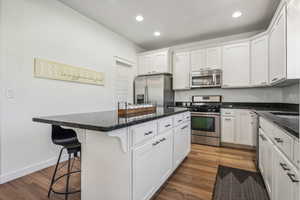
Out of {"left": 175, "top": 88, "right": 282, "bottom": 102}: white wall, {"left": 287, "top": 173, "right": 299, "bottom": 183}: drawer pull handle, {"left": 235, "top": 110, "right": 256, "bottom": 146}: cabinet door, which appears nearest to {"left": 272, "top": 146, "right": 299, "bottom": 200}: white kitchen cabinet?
{"left": 287, "top": 173, "right": 299, "bottom": 183}: drawer pull handle

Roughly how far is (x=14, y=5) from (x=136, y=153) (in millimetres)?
2598

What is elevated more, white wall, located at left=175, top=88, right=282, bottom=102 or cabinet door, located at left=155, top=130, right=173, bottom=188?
white wall, located at left=175, top=88, right=282, bottom=102

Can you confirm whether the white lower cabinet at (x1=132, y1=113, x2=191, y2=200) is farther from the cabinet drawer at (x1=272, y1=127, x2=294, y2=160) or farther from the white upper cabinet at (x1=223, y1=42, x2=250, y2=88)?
the white upper cabinet at (x1=223, y1=42, x2=250, y2=88)

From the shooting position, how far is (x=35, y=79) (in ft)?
7.23

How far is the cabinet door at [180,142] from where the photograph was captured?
2.08 metres

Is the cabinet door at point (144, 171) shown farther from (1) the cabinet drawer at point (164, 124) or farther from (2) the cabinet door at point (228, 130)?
(2) the cabinet door at point (228, 130)

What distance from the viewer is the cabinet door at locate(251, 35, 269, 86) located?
120 inches

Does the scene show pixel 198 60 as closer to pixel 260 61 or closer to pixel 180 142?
pixel 260 61

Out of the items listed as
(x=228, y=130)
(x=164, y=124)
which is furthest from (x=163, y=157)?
(x=228, y=130)

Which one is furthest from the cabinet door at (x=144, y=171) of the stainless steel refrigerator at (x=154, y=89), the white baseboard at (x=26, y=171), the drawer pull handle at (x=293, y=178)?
the stainless steel refrigerator at (x=154, y=89)

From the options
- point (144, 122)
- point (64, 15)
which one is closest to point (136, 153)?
point (144, 122)

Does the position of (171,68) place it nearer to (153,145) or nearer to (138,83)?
(138,83)

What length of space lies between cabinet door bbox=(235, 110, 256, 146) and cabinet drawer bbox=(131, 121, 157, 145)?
8.39ft

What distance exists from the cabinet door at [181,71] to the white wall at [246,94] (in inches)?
15.3
